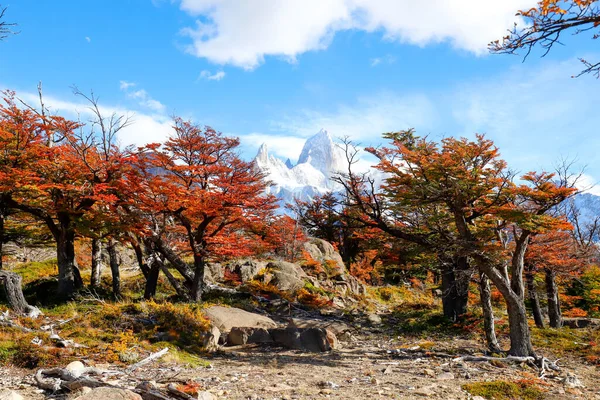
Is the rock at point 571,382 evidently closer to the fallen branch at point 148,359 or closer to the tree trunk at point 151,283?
the fallen branch at point 148,359

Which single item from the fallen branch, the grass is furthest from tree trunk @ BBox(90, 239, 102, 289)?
the grass

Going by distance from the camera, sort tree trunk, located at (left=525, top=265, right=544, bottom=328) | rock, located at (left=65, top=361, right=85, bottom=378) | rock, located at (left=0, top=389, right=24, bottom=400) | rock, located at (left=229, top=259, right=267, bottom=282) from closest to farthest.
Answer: rock, located at (left=0, top=389, right=24, bottom=400), rock, located at (left=65, top=361, right=85, bottom=378), tree trunk, located at (left=525, top=265, right=544, bottom=328), rock, located at (left=229, top=259, right=267, bottom=282)

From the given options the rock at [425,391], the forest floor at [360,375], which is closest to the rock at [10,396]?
the forest floor at [360,375]

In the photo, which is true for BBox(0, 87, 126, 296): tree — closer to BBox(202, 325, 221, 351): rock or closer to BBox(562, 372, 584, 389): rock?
BBox(202, 325, 221, 351): rock

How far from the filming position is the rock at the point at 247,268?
2156 cm

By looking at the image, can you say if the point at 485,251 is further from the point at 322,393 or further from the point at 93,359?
the point at 93,359

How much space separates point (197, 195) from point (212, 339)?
5.09 metres

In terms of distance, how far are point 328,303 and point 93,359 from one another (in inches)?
535

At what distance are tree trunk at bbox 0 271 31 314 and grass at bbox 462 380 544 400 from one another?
1320 centimetres

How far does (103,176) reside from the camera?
47.0ft

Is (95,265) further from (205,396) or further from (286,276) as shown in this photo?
(205,396)

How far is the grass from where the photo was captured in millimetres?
6914

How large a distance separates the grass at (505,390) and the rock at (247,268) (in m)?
15.5

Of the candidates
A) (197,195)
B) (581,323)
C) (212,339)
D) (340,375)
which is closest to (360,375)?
(340,375)
